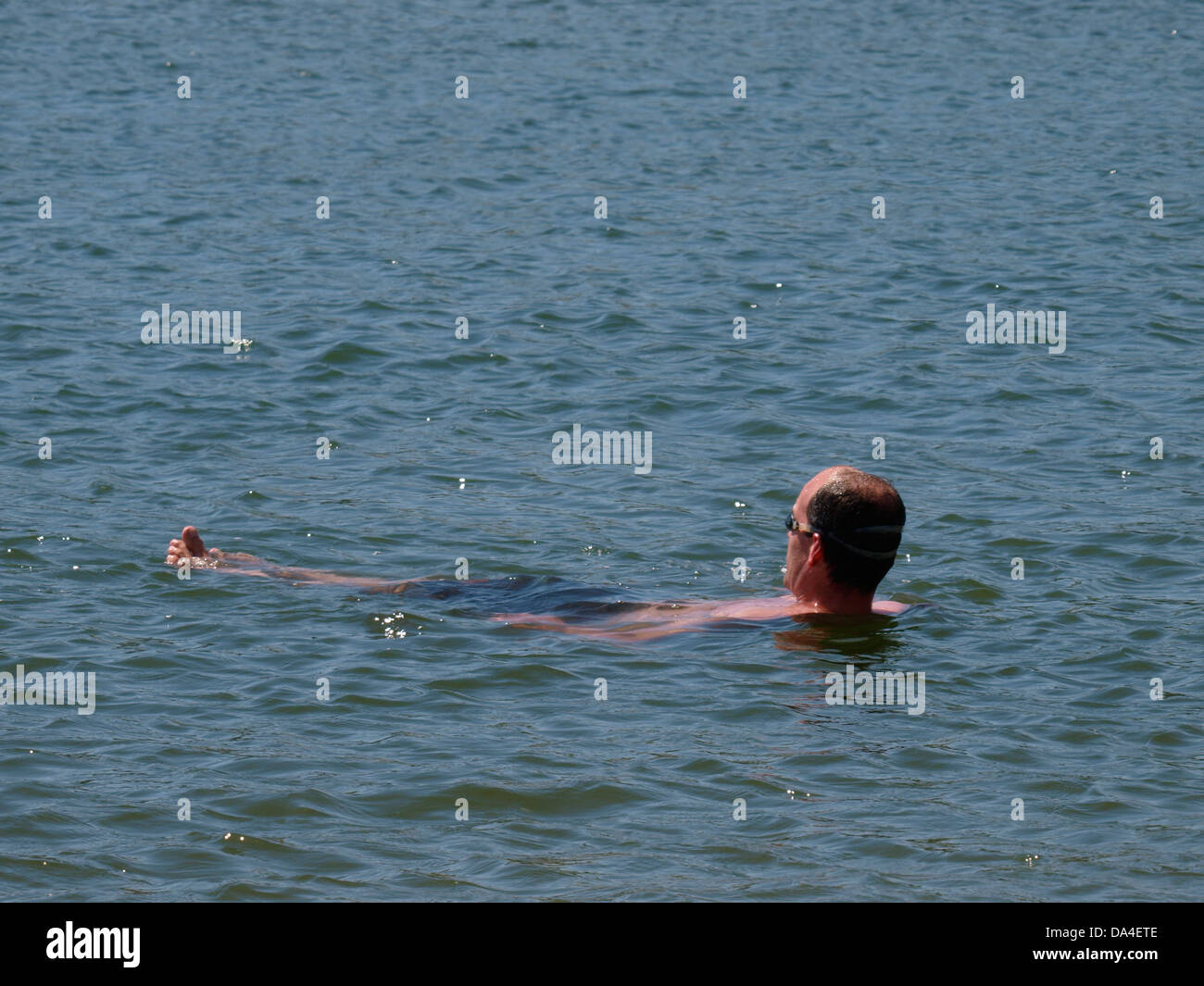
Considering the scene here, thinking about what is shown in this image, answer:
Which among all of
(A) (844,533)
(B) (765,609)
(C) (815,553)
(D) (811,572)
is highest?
(A) (844,533)

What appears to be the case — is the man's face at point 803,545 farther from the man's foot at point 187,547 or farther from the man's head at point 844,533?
the man's foot at point 187,547

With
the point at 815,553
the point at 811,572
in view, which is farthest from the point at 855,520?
the point at 811,572

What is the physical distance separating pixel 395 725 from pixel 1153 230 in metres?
14.1

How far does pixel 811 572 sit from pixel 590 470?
3.69 meters

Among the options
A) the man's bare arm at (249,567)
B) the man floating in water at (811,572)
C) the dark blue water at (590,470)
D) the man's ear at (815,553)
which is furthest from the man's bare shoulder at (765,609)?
the man's bare arm at (249,567)

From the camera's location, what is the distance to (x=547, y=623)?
10555 millimetres

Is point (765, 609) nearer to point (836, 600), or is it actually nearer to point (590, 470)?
point (836, 600)

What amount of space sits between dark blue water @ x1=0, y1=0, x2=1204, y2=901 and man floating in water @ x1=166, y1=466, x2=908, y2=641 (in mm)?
156

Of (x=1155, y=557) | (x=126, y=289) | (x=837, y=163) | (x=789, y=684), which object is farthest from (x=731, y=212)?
(x=789, y=684)

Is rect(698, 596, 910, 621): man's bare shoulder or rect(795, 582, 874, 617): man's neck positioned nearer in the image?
rect(795, 582, 874, 617): man's neck

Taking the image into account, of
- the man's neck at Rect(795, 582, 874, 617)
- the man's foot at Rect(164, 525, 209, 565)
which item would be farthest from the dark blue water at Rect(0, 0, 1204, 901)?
the man's foot at Rect(164, 525, 209, 565)

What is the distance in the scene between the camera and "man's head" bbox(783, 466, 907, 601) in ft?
33.0

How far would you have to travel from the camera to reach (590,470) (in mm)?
13703

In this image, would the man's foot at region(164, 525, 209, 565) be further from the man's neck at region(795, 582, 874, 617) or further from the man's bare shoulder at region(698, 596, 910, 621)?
the man's neck at region(795, 582, 874, 617)
